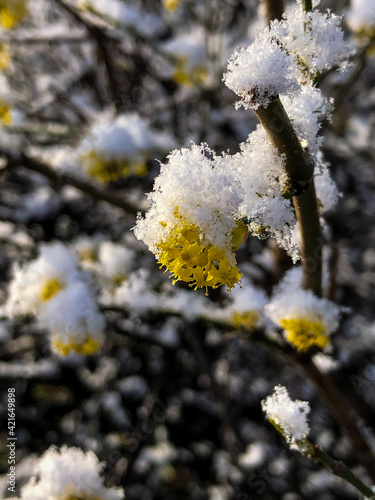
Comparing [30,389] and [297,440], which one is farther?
[30,389]

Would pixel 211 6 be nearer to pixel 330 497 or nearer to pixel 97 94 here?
pixel 97 94

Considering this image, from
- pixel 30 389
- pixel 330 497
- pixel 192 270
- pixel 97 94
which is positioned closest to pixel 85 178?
pixel 192 270

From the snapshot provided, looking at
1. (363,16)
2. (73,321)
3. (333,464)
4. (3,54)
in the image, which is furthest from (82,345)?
(3,54)

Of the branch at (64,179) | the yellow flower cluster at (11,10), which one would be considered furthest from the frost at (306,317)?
the yellow flower cluster at (11,10)

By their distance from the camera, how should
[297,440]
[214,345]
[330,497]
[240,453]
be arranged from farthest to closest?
[214,345] < [330,497] < [240,453] < [297,440]

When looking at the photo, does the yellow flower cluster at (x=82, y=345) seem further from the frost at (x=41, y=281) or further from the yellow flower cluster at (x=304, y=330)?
the yellow flower cluster at (x=304, y=330)

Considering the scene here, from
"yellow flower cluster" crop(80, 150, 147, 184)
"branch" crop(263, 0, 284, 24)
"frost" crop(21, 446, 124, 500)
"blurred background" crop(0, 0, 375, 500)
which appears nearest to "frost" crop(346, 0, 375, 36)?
"blurred background" crop(0, 0, 375, 500)

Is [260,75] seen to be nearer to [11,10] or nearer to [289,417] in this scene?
[289,417]
